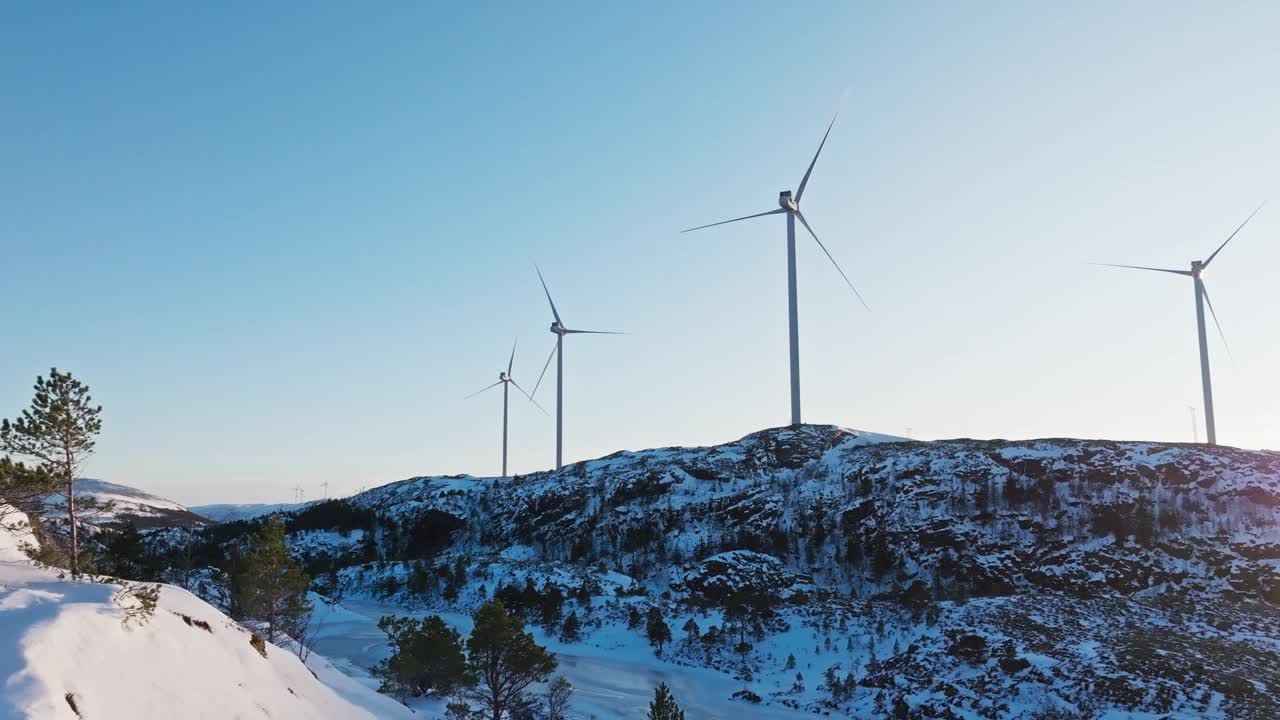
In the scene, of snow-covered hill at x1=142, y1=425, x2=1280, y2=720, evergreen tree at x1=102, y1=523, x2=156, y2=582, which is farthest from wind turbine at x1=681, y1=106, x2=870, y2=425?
evergreen tree at x1=102, y1=523, x2=156, y2=582

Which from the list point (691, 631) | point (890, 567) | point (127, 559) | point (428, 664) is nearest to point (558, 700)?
point (428, 664)

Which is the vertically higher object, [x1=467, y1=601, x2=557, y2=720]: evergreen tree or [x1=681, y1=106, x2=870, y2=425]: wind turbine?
[x1=681, y1=106, x2=870, y2=425]: wind turbine

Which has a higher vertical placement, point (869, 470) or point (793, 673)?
point (869, 470)

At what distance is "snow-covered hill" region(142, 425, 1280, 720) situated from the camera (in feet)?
170

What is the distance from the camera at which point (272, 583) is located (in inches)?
2032

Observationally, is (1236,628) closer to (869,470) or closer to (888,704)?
(888,704)

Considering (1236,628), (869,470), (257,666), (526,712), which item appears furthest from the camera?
(869,470)

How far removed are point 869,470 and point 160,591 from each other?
78.7 meters

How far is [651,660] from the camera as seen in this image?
2714 inches

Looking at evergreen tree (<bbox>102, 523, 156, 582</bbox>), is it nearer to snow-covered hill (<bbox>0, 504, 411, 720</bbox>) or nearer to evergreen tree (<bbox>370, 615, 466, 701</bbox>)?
evergreen tree (<bbox>370, 615, 466, 701</bbox>)

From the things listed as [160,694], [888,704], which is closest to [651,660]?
[888,704]

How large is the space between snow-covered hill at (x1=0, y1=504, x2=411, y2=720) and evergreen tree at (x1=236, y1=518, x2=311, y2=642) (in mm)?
16382

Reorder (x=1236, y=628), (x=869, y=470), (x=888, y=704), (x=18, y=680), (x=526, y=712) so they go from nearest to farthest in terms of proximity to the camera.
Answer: (x=18, y=680)
(x=526, y=712)
(x=888, y=704)
(x=1236, y=628)
(x=869, y=470)

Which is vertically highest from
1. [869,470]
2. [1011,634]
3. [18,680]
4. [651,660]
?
[869,470]
